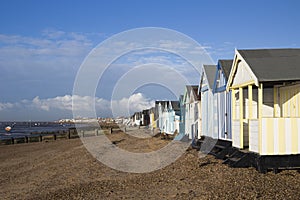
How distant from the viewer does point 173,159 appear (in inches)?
707

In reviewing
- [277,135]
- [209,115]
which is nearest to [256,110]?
[277,135]

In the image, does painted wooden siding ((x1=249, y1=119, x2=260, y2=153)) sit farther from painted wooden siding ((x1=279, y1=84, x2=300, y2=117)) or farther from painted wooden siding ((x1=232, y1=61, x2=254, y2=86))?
painted wooden siding ((x1=279, y1=84, x2=300, y2=117))

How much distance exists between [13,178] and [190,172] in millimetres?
7818

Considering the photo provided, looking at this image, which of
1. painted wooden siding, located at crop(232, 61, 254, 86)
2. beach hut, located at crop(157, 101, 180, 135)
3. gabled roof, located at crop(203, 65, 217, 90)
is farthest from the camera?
beach hut, located at crop(157, 101, 180, 135)

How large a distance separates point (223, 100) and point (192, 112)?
8.91m

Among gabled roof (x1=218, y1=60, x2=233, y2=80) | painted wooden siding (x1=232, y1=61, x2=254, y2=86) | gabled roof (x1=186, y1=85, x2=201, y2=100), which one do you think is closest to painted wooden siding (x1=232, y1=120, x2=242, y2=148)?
painted wooden siding (x1=232, y1=61, x2=254, y2=86)

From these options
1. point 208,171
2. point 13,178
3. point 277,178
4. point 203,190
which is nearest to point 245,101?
point 208,171

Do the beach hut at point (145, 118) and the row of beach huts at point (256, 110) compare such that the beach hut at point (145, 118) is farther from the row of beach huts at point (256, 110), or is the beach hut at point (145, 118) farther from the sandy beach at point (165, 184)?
the sandy beach at point (165, 184)

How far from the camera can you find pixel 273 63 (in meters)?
13.0

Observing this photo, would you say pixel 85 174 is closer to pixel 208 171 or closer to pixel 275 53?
pixel 208 171

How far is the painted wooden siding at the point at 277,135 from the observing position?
39.9 feet

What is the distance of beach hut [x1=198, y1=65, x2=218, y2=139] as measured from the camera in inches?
761

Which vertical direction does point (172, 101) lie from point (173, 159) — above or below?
above

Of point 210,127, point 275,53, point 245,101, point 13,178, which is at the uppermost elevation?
point 275,53
